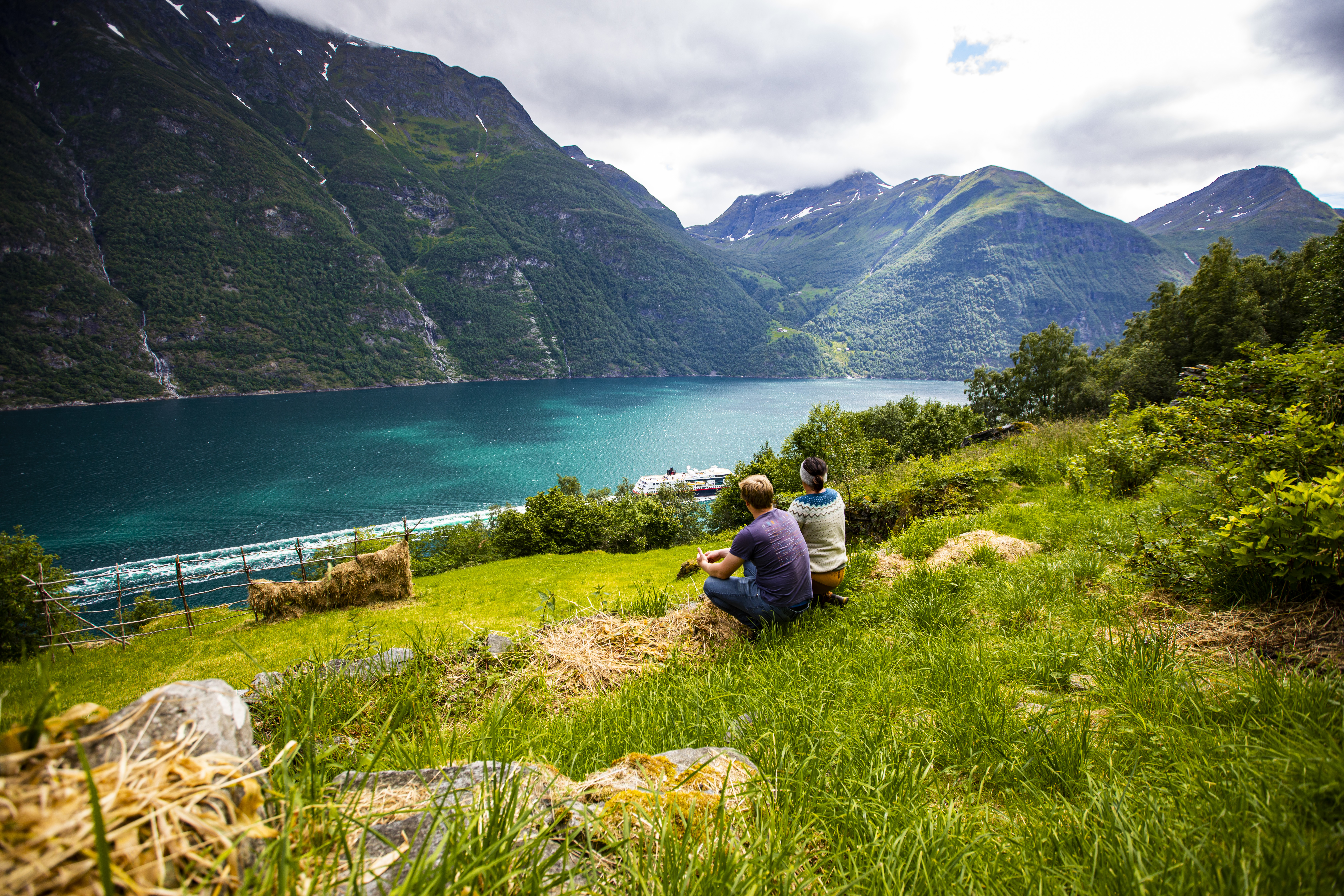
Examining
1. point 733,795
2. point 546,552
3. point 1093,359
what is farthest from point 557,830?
point 1093,359

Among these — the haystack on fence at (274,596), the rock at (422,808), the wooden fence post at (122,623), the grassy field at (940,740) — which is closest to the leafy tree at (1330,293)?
the grassy field at (940,740)

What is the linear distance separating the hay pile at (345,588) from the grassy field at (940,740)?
14.4 metres

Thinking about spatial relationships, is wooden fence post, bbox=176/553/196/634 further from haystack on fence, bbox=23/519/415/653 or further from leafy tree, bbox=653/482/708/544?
leafy tree, bbox=653/482/708/544

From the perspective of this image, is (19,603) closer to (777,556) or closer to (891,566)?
(777,556)

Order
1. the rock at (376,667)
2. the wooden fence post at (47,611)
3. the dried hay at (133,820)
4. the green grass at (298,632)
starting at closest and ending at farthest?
the dried hay at (133,820) < the rock at (376,667) < the green grass at (298,632) < the wooden fence post at (47,611)

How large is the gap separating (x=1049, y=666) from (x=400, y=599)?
1858cm

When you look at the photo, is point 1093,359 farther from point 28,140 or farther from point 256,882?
point 28,140

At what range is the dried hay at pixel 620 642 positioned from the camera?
3.52 meters

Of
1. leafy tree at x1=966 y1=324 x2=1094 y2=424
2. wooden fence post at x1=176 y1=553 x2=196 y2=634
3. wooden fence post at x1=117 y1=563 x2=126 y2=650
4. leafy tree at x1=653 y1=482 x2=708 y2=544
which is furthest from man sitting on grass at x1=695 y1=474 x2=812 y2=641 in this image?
leafy tree at x1=966 y1=324 x2=1094 y2=424

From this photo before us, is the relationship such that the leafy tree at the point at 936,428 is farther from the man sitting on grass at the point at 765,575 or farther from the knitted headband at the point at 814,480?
the man sitting on grass at the point at 765,575

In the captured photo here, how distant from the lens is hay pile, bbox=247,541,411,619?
50.0 feet

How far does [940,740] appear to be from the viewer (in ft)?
7.02

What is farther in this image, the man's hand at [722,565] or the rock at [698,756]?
the man's hand at [722,565]

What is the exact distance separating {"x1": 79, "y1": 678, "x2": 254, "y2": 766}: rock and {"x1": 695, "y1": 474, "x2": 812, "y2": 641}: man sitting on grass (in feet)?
10.3
